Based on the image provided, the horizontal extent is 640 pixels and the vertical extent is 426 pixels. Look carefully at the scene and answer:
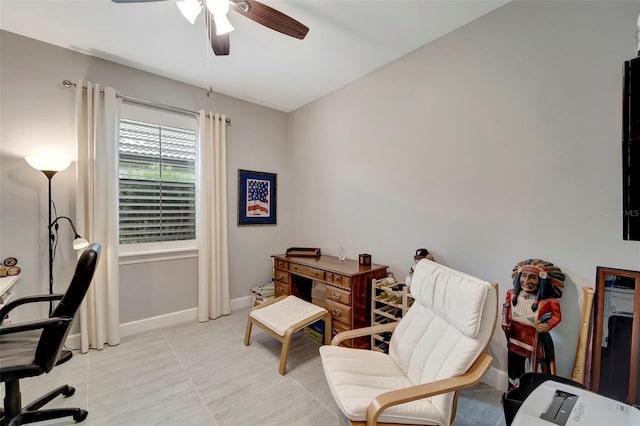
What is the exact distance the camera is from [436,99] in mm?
2318

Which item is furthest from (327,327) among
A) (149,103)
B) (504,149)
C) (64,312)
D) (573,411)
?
(149,103)

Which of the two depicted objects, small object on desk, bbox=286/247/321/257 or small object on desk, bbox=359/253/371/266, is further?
small object on desk, bbox=286/247/321/257

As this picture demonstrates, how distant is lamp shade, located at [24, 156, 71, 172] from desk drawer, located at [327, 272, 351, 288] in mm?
2518

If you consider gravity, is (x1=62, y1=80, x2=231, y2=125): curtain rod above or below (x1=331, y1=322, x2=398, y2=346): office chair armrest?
above

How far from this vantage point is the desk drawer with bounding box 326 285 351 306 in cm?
242

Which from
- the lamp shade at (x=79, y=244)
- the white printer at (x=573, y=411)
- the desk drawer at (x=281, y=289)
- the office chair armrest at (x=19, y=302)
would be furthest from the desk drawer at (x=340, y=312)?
the lamp shade at (x=79, y=244)

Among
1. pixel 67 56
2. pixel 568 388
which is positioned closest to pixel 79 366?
pixel 67 56

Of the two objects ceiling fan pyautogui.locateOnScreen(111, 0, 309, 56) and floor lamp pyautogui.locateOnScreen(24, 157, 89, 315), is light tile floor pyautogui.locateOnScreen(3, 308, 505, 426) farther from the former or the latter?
ceiling fan pyautogui.locateOnScreen(111, 0, 309, 56)

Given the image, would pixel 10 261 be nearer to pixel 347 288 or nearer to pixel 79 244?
pixel 79 244

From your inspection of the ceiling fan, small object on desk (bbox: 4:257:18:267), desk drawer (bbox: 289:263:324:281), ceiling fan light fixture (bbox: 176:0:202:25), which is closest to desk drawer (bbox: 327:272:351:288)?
desk drawer (bbox: 289:263:324:281)

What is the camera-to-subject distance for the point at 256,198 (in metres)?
3.69

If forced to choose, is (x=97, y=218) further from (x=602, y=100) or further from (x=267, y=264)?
Answer: (x=602, y=100)

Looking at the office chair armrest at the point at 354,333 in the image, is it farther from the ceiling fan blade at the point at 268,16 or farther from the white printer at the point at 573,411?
the ceiling fan blade at the point at 268,16

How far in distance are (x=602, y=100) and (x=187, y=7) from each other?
2522 mm
